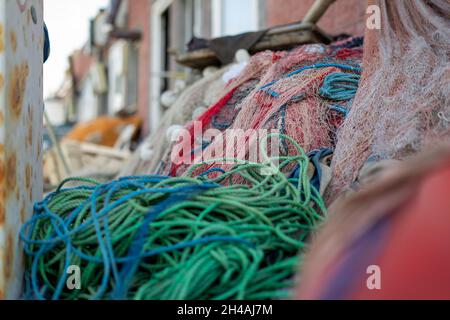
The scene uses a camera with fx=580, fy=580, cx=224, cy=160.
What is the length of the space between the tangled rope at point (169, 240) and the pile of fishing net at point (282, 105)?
62 centimetres

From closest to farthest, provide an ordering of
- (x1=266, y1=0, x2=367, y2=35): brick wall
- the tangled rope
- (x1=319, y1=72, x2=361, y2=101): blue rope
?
1. the tangled rope
2. (x1=319, y1=72, x2=361, y2=101): blue rope
3. (x1=266, y1=0, x2=367, y2=35): brick wall

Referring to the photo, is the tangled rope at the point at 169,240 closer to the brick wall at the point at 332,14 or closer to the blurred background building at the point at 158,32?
the brick wall at the point at 332,14

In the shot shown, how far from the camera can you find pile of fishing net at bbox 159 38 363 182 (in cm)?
254

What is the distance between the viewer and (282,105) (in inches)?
104

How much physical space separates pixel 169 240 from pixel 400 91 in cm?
112

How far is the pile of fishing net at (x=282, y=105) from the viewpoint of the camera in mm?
2545

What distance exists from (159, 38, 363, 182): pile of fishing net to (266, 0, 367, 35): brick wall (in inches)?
51.9

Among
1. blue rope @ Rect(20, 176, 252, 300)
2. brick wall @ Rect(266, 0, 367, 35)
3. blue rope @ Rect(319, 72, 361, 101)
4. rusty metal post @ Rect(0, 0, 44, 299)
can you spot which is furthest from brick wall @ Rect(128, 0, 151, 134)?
blue rope @ Rect(20, 176, 252, 300)

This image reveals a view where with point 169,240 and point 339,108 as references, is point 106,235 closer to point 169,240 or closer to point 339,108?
point 169,240

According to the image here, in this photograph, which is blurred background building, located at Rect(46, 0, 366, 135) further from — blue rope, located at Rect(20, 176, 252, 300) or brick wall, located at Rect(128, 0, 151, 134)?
blue rope, located at Rect(20, 176, 252, 300)

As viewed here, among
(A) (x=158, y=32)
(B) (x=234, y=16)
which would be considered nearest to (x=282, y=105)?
(B) (x=234, y=16)

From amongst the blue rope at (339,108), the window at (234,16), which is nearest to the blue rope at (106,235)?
the blue rope at (339,108)

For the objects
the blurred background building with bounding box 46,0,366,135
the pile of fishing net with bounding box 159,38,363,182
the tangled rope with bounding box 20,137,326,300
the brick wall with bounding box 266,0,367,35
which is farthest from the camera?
the blurred background building with bounding box 46,0,366,135
